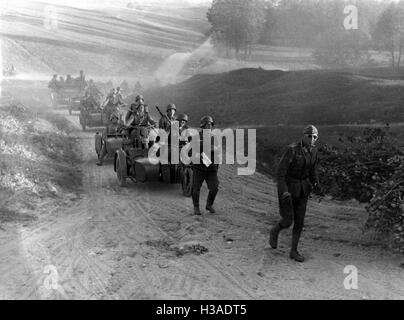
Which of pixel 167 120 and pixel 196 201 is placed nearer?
pixel 196 201

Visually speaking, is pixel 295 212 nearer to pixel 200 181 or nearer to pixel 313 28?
pixel 200 181

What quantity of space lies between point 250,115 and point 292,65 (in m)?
29.9

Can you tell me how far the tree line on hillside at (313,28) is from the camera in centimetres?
5109

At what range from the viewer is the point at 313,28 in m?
58.0

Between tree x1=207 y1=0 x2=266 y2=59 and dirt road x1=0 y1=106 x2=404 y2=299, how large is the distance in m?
43.3

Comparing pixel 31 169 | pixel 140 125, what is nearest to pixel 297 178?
pixel 140 125

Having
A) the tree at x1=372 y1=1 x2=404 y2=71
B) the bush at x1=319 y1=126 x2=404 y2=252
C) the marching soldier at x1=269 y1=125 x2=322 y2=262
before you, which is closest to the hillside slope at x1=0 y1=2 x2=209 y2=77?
the tree at x1=372 y1=1 x2=404 y2=71

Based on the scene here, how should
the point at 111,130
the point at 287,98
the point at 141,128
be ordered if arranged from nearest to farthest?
the point at 141,128 → the point at 111,130 → the point at 287,98

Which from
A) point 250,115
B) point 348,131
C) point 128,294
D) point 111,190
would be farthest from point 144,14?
point 128,294

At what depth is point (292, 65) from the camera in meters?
54.6

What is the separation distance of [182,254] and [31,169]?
6.09 m

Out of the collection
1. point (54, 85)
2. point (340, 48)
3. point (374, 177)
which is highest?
point (340, 48)
